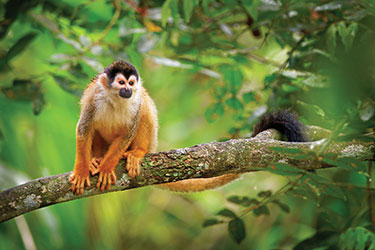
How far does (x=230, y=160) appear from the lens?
2.09 m

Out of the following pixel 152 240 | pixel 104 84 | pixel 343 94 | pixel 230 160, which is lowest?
pixel 152 240

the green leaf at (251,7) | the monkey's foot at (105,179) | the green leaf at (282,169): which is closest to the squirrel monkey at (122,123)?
the monkey's foot at (105,179)

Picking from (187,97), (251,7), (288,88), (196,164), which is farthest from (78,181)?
(187,97)

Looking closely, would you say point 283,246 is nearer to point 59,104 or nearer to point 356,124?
point 59,104

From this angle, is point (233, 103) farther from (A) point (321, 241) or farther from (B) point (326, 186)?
(B) point (326, 186)

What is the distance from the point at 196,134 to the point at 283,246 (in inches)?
57.8

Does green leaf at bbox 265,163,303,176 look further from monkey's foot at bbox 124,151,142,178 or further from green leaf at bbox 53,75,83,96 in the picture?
green leaf at bbox 53,75,83,96

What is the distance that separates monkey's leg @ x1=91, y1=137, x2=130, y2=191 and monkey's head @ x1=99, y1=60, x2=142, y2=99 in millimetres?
294

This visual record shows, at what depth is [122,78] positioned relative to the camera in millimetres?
2518

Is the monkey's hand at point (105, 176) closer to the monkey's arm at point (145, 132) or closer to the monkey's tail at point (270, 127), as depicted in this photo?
the monkey's arm at point (145, 132)

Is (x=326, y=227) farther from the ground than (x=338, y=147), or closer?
closer

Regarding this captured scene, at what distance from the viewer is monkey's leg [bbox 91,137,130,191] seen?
210 centimetres

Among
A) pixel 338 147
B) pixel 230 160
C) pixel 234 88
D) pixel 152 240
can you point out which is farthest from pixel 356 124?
pixel 152 240

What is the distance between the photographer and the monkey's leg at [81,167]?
201 centimetres
